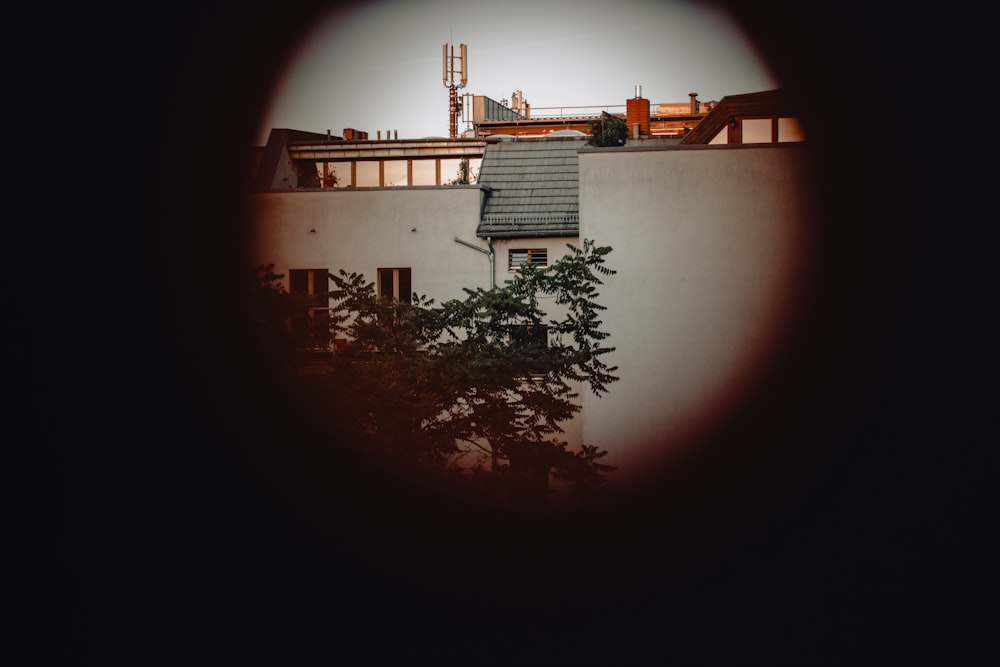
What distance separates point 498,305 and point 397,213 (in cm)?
688

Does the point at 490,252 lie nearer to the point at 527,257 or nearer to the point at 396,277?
the point at 527,257

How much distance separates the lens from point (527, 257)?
47.4 feet

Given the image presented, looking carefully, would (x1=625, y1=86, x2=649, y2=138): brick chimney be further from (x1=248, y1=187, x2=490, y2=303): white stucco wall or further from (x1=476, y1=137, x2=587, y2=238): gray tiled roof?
(x1=248, y1=187, x2=490, y2=303): white stucco wall

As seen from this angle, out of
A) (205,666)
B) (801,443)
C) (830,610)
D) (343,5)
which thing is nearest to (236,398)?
(205,666)

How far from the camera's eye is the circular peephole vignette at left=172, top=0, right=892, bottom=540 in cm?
595

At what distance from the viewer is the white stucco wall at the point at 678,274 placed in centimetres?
1140

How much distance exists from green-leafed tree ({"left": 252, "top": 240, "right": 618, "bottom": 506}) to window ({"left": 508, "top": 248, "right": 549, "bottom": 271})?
20.8 feet

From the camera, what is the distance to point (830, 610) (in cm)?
308

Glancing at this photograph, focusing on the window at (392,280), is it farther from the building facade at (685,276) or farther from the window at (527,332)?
the window at (527,332)

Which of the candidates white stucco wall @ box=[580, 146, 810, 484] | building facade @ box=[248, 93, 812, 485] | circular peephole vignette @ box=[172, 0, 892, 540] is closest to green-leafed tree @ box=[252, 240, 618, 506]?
circular peephole vignette @ box=[172, 0, 892, 540]

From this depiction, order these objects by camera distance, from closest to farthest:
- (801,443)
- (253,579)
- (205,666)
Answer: (205,666)
(253,579)
(801,443)

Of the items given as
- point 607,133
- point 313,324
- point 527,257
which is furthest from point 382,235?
point 313,324

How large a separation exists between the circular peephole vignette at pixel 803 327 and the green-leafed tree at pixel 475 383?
5.26 feet

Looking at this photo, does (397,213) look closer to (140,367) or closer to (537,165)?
(537,165)
